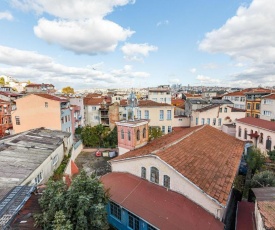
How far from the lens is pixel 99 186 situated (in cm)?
1023

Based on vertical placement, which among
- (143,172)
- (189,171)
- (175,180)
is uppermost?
(189,171)

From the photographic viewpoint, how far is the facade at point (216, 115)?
43156 mm

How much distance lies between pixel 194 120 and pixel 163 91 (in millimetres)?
15969

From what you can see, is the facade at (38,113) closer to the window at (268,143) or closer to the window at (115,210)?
the window at (115,210)

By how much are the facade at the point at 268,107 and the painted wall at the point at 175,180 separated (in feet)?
139

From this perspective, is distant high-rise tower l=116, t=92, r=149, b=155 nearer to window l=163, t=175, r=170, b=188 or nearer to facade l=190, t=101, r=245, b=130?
window l=163, t=175, r=170, b=188

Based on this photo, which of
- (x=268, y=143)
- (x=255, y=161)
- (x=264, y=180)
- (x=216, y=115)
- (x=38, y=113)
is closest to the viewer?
(x=264, y=180)

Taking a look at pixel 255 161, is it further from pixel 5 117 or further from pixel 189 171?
pixel 5 117

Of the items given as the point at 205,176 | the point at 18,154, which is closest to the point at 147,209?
the point at 205,176

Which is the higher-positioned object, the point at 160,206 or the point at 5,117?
the point at 5,117

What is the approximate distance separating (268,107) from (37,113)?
2019 inches

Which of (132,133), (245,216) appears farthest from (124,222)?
(132,133)

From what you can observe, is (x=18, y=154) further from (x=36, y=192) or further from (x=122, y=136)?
(x=122, y=136)

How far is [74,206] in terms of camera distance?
9289mm
